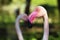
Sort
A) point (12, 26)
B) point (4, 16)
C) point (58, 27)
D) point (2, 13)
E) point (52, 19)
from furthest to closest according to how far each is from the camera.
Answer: point (2, 13)
point (4, 16)
point (12, 26)
point (52, 19)
point (58, 27)

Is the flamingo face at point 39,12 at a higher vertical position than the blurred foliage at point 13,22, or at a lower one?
higher

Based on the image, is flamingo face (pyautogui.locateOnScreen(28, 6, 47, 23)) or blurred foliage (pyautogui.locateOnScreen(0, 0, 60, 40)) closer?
flamingo face (pyautogui.locateOnScreen(28, 6, 47, 23))

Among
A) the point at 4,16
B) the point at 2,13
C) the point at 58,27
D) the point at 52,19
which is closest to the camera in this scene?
the point at 58,27

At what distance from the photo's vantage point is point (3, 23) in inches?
96.9

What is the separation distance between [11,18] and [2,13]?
0.28 metres

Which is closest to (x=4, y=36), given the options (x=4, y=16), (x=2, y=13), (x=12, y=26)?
(x=12, y=26)

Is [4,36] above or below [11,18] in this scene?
below

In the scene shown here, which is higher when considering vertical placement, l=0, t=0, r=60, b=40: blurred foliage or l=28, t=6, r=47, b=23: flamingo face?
l=28, t=6, r=47, b=23: flamingo face

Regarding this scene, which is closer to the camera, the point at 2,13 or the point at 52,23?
the point at 52,23

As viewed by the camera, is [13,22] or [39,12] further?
[13,22]

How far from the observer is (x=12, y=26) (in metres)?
2.41

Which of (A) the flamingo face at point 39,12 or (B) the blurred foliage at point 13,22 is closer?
(A) the flamingo face at point 39,12

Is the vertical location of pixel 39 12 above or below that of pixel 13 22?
above

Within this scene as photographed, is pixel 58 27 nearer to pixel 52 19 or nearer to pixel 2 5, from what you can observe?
pixel 52 19
